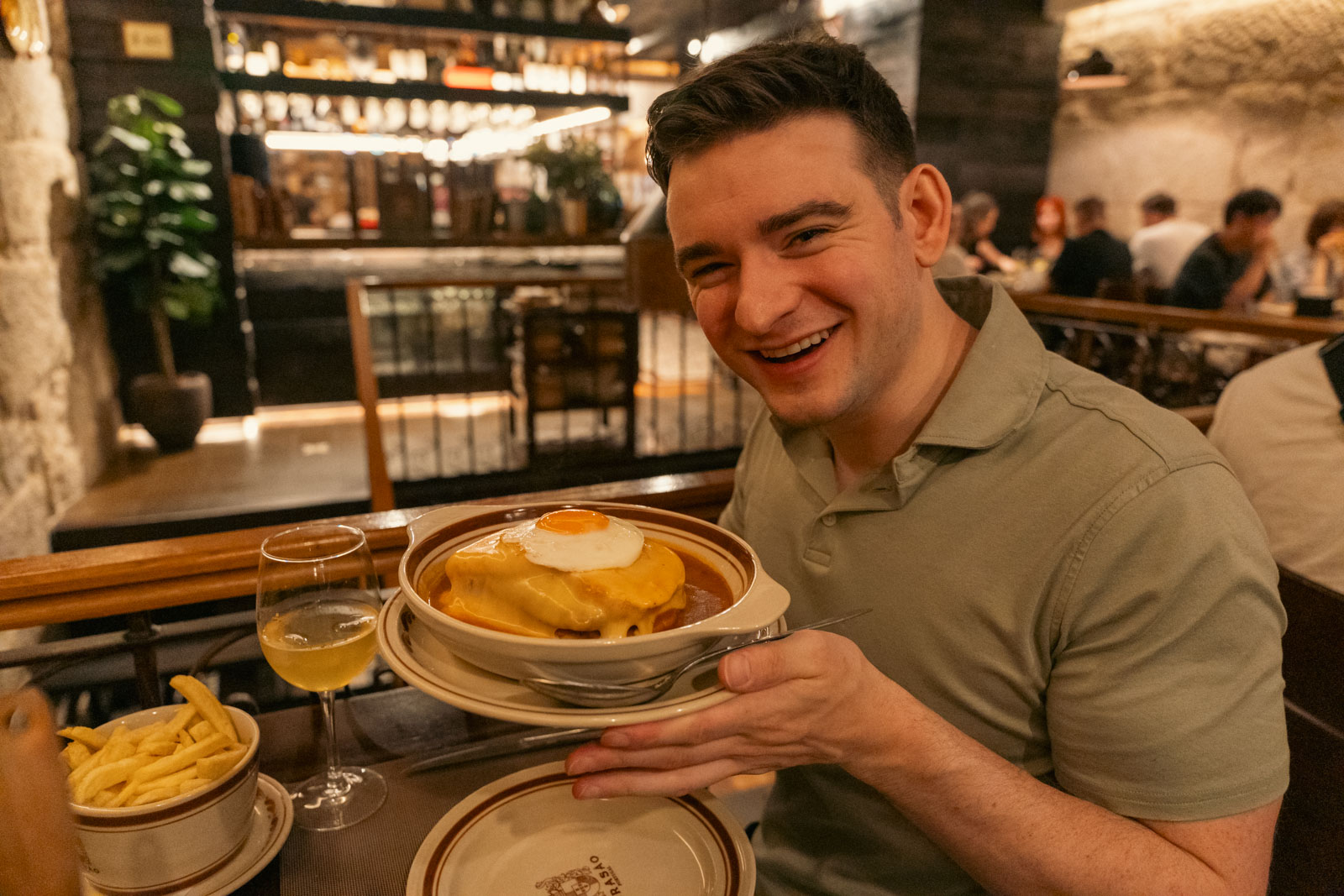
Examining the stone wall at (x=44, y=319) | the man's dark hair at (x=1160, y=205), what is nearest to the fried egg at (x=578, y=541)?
the stone wall at (x=44, y=319)

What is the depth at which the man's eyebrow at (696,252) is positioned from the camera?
1067mm

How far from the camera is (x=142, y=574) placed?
46.4 inches

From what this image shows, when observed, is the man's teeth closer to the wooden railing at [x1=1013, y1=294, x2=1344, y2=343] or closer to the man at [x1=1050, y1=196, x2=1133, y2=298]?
the wooden railing at [x1=1013, y1=294, x2=1344, y2=343]

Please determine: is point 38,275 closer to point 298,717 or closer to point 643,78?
point 298,717

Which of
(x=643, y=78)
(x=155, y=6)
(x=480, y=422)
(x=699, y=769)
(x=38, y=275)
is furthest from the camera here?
(x=643, y=78)

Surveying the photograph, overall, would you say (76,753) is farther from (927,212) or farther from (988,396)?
(927,212)

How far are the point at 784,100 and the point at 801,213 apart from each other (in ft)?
0.48

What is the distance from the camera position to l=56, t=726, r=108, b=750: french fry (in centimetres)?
86

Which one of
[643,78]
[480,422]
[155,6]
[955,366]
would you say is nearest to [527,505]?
[955,366]

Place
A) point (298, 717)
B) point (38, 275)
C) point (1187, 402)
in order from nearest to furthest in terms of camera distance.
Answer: point (298, 717), point (38, 275), point (1187, 402)

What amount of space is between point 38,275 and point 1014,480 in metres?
4.82

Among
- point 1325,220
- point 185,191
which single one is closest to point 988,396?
point 185,191

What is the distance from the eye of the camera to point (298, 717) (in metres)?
1.21

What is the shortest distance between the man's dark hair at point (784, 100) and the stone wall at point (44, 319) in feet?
11.3
